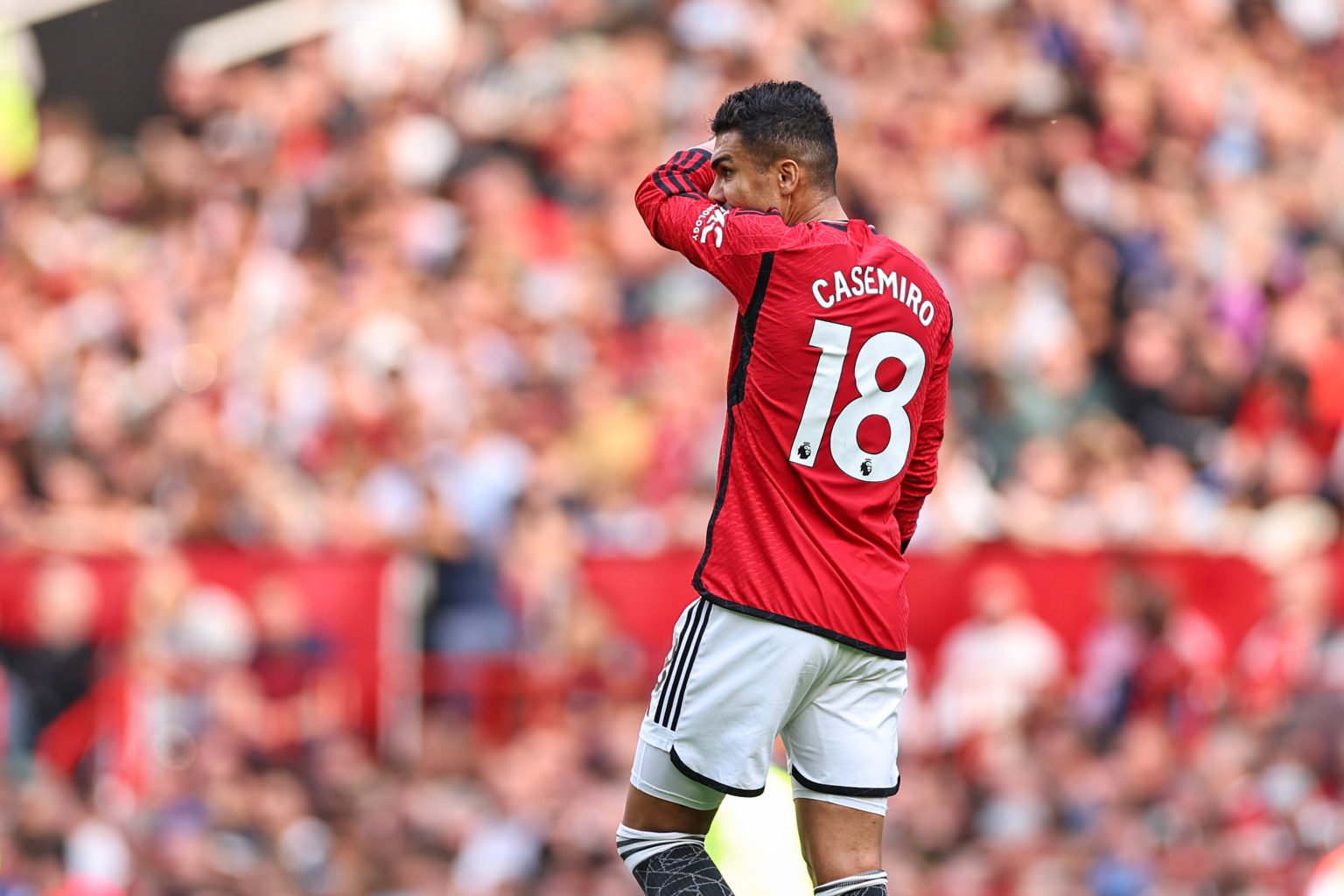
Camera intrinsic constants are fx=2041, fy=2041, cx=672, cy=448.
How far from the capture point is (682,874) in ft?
16.1

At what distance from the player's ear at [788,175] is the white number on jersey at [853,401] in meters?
0.36

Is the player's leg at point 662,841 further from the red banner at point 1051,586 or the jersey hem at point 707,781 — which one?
the red banner at point 1051,586

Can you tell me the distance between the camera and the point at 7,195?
1662 centimetres

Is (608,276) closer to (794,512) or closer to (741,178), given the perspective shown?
(741,178)

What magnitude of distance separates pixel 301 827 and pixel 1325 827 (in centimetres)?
546

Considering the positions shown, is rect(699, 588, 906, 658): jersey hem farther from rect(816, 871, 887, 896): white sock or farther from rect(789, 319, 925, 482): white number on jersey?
rect(816, 871, 887, 896): white sock

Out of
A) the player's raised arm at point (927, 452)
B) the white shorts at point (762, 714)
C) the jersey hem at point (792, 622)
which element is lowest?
the white shorts at point (762, 714)

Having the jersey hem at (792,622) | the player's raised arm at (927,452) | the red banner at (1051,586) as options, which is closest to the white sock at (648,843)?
the jersey hem at (792,622)

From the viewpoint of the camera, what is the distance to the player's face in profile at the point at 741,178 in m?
4.93

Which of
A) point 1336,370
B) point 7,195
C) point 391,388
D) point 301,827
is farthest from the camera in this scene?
point 7,195

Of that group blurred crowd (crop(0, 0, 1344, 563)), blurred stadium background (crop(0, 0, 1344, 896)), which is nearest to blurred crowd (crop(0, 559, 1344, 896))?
blurred stadium background (crop(0, 0, 1344, 896))

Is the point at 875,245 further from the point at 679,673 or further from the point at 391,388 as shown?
the point at 391,388

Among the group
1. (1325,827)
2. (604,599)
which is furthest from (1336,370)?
(604,599)

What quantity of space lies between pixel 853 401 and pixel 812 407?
0.10 metres
